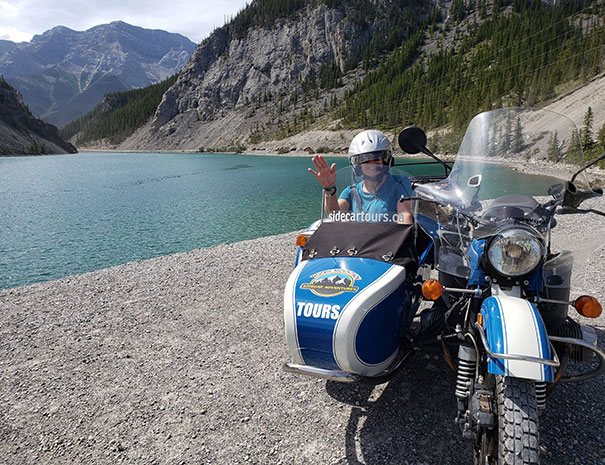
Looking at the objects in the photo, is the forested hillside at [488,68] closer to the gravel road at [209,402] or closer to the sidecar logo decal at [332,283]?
the gravel road at [209,402]

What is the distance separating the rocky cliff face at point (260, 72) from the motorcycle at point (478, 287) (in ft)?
432

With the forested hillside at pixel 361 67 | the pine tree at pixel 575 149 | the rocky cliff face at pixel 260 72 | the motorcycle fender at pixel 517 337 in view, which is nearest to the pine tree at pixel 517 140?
the pine tree at pixel 575 149

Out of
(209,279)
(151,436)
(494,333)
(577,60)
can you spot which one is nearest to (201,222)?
(209,279)

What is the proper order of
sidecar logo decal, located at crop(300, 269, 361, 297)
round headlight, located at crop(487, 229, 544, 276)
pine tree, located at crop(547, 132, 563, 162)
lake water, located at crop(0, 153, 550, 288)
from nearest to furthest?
round headlight, located at crop(487, 229, 544, 276)
sidecar logo decal, located at crop(300, 269, 361, 297)
pine tree, located at crop(547, 132, 563, 162)
lake water, located at crop(0, 153, 550, 288)

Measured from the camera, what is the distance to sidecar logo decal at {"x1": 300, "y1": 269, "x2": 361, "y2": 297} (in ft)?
8.90

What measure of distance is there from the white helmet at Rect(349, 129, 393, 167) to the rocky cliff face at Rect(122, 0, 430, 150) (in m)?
131

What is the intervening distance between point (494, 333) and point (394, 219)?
4.70 feet

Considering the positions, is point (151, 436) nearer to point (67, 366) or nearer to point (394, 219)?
point (67, 366)

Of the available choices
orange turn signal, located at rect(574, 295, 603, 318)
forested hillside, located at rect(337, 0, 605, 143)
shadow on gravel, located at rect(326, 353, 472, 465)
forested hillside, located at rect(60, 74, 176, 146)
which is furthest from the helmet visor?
forested hillside, located at rect(60, 74, 176, 146)

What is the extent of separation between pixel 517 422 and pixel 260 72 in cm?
15507

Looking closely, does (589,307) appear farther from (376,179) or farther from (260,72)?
(260,72)

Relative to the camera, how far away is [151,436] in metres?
3.29

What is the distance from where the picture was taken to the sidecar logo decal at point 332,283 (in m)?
2.71

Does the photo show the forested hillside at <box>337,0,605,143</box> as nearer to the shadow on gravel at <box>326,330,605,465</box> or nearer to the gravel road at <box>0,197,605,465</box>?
the shadow on gravel at <box>326,330,605,465</box>
